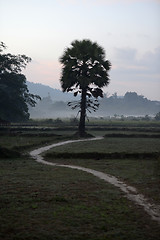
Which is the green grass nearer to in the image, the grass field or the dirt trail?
the dirt trail

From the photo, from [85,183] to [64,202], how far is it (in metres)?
3.56

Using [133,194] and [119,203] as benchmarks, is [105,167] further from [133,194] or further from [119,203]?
[119,203]

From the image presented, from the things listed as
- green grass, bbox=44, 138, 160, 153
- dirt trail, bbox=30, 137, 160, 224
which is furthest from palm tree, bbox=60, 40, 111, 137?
dirt trail, bbox=30, 137, 160, 224

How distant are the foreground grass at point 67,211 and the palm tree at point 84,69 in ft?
82.3

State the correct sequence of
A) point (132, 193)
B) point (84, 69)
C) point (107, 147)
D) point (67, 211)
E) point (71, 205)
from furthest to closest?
1. point (84, 69)
2. point (107, 147)
3. point (132, 193)
4. point (71, 205)
5. point (67, 211)

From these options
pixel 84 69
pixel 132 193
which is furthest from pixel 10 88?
pixel 132 193

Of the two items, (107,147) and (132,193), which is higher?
(107,147)

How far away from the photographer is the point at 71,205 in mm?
11555

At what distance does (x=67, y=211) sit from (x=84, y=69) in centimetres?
3113

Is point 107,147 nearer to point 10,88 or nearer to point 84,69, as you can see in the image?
point 84,69

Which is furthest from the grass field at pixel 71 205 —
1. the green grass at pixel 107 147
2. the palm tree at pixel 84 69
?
the palm tree at pixel 84 69

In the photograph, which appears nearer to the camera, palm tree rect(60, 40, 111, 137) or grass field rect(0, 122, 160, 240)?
grass field rect(0, 122, 160, 240)

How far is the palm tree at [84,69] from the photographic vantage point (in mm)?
40438

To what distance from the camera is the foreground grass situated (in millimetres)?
8891
